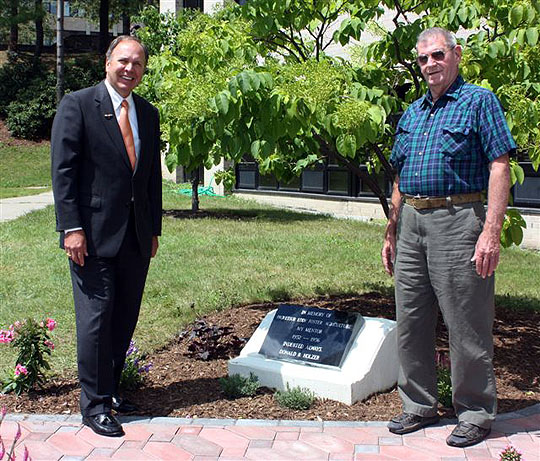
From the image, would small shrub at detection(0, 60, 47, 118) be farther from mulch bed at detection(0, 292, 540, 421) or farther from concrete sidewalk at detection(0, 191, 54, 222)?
mulch bed at detection(0, 292, 540, 421)

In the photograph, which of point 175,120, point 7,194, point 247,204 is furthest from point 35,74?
point 175,120

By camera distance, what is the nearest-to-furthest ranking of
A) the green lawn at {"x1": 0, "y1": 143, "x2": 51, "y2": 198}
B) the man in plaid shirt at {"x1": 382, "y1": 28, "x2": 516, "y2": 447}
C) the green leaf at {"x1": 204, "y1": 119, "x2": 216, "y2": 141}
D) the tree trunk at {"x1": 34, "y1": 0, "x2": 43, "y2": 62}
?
the man in plaid shirt at {"x1": 382, "y1": 28, "x2": 516, "y2": 447}
the green leaf at {"x1": 204, "y1": 119, "x2": 216, "y2": 141}
the green lawn at {"x1": 0, "y1": 143, "x2": 51, "y2": 198}
the tree trunk at {"x1": 34, "y1": 0, "x2": 43, "y2": 62}

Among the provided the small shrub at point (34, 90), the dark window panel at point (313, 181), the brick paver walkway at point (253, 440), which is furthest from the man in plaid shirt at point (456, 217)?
the small shrub at point (34, 90)

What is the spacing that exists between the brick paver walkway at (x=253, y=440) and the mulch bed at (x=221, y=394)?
8.1 inches

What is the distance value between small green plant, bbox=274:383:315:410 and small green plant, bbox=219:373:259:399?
0.20m

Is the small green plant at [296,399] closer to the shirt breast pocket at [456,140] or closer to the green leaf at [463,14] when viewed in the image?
the shirt breast pocket at [456,140]

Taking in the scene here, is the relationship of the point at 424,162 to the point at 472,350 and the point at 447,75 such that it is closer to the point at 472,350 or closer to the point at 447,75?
the point at 447,75

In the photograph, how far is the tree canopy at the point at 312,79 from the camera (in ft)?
15.0

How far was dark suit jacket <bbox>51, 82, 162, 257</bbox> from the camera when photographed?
4.27m

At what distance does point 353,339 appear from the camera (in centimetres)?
510

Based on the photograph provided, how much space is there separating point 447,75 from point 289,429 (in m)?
2.24

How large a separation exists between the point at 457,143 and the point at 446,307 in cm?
92

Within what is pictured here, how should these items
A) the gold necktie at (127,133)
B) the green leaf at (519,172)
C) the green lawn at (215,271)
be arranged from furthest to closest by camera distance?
1. the green lawn at (215,271)
2. the green leaf at (519,172)
3. the gold necktie at (127,133)

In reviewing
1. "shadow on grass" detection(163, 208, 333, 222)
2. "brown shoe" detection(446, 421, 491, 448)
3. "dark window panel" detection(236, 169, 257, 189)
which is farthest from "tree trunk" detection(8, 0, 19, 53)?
"brown shoe" detection(446, 421, 491, 448)
